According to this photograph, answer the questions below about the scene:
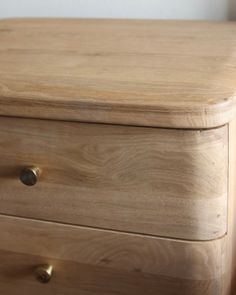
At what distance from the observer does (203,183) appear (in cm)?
75

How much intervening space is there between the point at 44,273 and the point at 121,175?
9.4 inches

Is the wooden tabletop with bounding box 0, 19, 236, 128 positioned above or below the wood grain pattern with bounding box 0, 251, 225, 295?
above

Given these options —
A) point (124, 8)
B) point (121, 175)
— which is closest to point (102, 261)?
point (121, 175)

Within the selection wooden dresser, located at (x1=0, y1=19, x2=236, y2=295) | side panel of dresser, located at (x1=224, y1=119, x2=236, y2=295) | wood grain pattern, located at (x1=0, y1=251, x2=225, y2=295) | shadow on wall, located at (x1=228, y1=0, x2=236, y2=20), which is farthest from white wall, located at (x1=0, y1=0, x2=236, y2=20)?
wood grain pattern, located at (x1=0, y1=251, x2=225, y2=295)

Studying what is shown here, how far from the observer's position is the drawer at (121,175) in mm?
743

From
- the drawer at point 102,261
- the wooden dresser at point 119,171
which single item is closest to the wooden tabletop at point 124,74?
the wooden dresser at point 119,171

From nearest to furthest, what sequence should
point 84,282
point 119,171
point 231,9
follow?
point 119,171
point 84,282
point 231,9

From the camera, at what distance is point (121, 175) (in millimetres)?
786

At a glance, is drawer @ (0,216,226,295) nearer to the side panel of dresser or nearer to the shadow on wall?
the side panel of dresser

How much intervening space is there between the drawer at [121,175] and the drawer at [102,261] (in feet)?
0.08

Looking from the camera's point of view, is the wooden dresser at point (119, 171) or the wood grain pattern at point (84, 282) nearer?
the wooden dresser at point (119, 171)

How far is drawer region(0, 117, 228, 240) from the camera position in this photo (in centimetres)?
74

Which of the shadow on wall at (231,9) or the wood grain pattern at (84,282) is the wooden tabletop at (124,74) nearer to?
the shadow on wall at (231,9)

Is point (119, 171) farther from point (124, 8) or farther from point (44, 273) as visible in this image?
point (124, 8)
